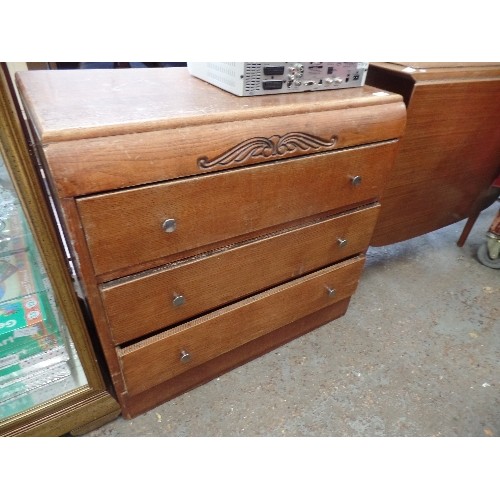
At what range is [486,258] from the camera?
176 centimetres

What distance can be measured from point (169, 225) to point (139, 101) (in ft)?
0.88

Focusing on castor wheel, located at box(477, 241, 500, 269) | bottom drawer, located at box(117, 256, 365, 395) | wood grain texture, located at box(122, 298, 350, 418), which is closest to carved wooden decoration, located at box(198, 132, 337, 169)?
bottom drawer, located at box(117, 256, 365, 395)

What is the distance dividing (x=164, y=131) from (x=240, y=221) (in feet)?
0.88

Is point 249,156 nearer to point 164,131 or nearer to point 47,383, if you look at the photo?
point 164,131

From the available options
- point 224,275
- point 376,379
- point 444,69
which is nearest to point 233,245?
point 224,275

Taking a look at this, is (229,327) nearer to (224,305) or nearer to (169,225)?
(224,305)

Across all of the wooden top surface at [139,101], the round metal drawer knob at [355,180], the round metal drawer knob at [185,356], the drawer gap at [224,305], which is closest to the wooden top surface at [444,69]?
the wooden top surface at [139,101]

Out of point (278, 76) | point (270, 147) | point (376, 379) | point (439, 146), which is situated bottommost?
point (376, 379)

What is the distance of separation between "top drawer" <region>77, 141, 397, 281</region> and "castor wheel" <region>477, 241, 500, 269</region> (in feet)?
3.54

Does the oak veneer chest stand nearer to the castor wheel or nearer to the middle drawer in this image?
the middle drawer

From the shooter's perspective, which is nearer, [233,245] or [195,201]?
[195,201]

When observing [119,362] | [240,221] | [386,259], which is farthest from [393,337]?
[119,362]

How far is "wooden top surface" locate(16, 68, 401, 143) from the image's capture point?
644 mm

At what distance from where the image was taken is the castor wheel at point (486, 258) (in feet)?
5.70
